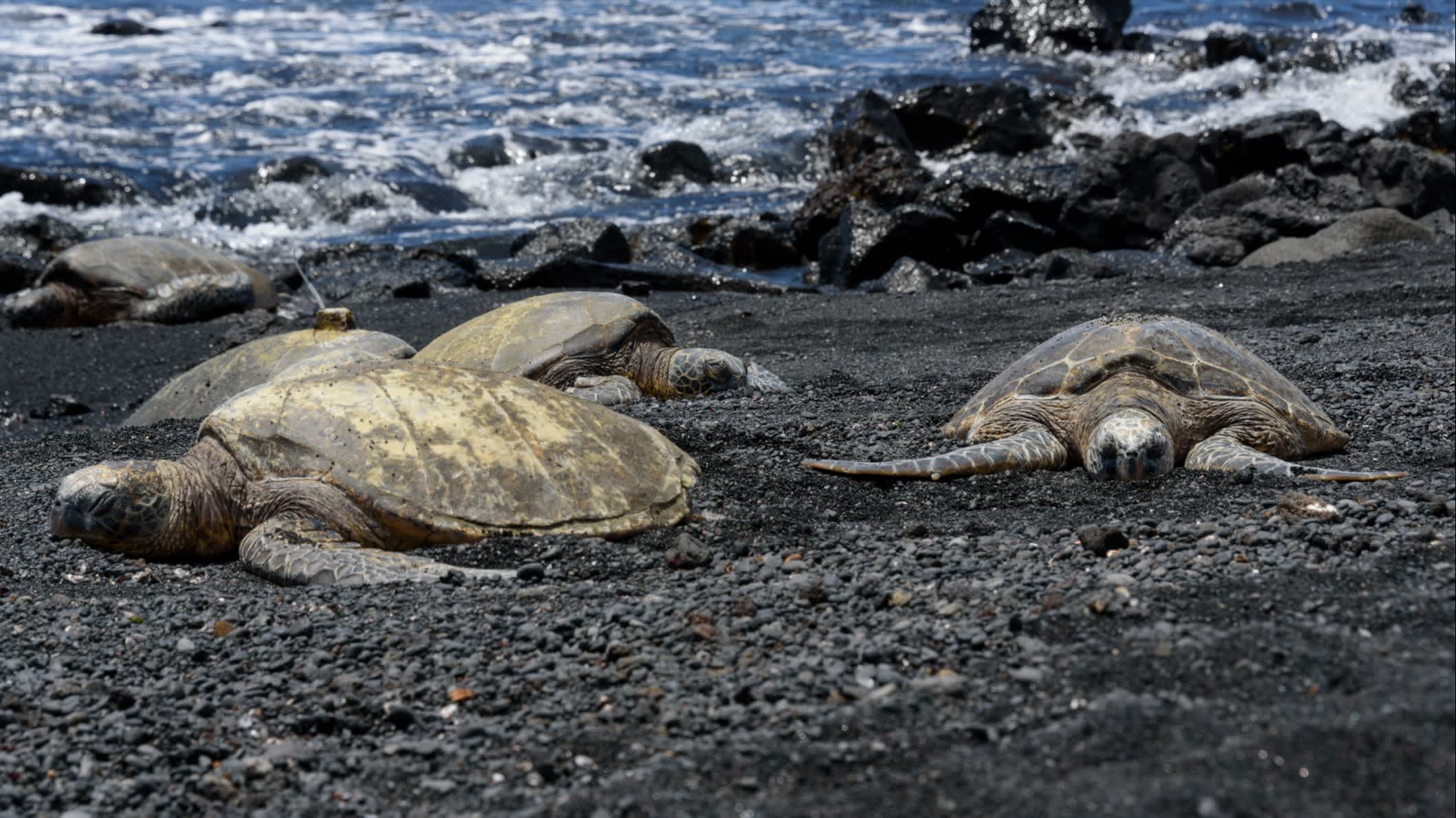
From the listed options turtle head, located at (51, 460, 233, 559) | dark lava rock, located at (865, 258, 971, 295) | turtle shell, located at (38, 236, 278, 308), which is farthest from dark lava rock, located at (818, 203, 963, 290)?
turtle head, located at (51, 460, 233, 559)

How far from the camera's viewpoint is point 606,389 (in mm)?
7121

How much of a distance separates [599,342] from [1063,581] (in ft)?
14.2

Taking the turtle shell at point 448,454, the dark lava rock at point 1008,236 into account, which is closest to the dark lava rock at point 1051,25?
the dark lava rock at point 1008,236

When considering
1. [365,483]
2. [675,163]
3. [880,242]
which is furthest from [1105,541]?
[675,163]

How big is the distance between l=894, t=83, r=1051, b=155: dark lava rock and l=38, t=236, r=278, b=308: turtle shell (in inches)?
382

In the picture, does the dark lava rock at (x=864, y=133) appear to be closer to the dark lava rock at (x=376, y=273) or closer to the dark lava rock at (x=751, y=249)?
the dark lava rock at (x=751, y=249)

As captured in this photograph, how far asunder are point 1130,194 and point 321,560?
10.7m

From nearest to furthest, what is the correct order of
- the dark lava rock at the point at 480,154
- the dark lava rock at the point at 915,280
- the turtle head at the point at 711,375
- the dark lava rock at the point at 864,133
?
the turtle head at the point at 711,375 → the dark lava rock at the point at 915,280 → the dark lava rock at the point at 864,133 → the dark lava rock at the point at 480,154

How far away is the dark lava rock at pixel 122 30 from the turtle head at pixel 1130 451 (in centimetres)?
2572

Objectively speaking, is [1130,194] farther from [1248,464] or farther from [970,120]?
[1248,464]

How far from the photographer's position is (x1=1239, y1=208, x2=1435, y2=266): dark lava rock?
1130 centimetres

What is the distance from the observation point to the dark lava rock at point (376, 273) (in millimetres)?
11336

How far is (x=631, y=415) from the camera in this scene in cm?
655

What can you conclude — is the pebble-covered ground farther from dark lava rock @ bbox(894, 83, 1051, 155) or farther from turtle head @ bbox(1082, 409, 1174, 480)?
dark lava rock @ bbox(894, 83, 1051, 155)
